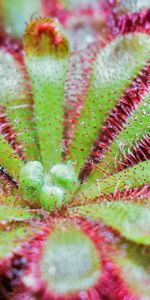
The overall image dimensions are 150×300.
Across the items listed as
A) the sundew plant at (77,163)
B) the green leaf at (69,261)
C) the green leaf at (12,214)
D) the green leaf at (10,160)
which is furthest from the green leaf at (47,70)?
the green leaf at (69,261)

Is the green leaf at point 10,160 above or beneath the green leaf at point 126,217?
above

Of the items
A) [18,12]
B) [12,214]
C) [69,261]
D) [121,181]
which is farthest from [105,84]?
[18,12]

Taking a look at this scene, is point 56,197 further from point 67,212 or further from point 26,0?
point 26,0

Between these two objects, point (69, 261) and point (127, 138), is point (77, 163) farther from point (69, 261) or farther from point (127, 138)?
point (69, 261)

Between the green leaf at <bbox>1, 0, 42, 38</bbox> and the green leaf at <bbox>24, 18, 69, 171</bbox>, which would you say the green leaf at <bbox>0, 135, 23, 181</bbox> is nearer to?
the green leaf at <bbox>24, 18, 69, 171</bbox>

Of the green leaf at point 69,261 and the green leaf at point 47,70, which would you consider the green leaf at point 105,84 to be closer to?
the green leaf at point 47,70

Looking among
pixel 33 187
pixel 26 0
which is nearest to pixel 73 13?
pixel 26 0

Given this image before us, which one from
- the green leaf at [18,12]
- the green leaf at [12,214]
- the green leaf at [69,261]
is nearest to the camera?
the green leaf at [69,261]
